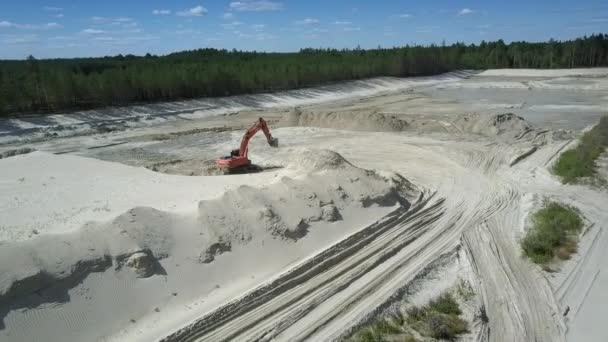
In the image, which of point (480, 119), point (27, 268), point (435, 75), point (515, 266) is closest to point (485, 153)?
point (480, 119)

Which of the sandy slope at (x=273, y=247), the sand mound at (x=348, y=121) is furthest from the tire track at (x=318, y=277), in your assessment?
the sand mound at (x=348, y=121)

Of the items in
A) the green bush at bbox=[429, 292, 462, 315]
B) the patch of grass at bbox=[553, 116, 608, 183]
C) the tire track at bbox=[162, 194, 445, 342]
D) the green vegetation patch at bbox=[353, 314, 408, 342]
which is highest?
the patch of grass at bbox=[553, 116, 608, 183]

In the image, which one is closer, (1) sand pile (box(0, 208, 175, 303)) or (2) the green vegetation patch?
(1) sand pile (box(0, 208, 175, 303))

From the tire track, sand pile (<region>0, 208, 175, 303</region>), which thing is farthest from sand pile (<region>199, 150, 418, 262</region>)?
sand pile (<region>0, 208, 175, 303</region>)

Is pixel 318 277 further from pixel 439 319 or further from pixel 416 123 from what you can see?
pixel 416 123

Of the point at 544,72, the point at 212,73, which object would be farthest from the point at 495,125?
the point at 544,72

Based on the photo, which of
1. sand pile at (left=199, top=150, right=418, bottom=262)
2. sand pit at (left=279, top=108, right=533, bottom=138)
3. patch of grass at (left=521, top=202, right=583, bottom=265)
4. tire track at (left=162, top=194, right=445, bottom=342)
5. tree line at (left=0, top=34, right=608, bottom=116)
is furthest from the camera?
tree line at (left=0, top=34, right=608, bottom=116)

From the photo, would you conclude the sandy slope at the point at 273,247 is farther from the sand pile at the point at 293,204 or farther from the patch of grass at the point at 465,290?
the patch of grass at the point at 465,290

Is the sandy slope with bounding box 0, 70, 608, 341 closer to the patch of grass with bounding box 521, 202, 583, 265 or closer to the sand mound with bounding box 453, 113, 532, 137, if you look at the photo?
the patch of grass with bounding box 521, 202, 583, 265
